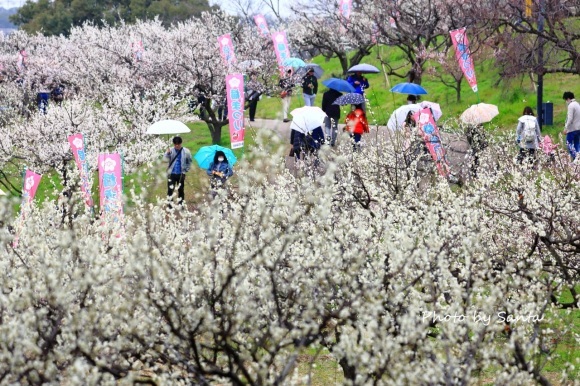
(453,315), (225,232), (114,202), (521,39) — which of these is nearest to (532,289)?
(453,315)

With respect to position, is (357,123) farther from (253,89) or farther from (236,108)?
(253,89)

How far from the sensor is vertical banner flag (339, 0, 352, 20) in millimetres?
25797

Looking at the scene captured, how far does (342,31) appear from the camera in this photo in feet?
91.1

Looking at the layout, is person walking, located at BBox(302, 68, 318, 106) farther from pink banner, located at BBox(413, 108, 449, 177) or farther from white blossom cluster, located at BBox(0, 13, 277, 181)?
pink banner, located at BBox(413, 108, 449, 177)

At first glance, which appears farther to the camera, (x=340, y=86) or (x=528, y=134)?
(x=340, y=86)

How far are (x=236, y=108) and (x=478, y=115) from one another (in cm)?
473

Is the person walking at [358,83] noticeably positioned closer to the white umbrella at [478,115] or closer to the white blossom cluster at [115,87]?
the white blossom cluster at [115,87]

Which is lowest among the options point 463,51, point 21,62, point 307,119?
point 307,119

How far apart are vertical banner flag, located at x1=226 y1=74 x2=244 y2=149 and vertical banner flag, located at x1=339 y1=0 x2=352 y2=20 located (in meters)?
10.3

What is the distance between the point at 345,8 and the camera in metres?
26.0

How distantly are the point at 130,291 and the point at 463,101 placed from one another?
59.1 ft

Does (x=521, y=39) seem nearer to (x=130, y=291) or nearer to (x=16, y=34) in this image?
(x=130, y=291)

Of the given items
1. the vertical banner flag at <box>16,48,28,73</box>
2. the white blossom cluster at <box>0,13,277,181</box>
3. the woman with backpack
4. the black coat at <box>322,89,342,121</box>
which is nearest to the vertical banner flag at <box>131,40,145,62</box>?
the white blossom cluster at <box>0,13,277,181</box>

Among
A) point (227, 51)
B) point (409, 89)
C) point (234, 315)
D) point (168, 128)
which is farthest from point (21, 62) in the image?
point (234, 315)
